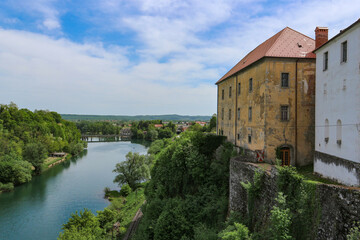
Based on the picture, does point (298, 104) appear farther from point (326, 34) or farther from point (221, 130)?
point (221, 130)

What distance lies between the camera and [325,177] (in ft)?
40.3

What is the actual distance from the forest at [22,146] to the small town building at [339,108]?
37.9m

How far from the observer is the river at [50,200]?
2394cm

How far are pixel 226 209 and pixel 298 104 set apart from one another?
307 inches

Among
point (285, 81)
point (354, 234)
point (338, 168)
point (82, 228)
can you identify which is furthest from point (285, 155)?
point (82, 228)

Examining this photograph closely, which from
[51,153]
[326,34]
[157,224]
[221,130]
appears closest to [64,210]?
[157,224]

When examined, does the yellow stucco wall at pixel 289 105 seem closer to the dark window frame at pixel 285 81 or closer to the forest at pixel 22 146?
the dark window frame at pixel 285 81

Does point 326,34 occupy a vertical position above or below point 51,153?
above

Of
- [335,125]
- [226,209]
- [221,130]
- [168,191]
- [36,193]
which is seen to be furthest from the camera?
[36,193]

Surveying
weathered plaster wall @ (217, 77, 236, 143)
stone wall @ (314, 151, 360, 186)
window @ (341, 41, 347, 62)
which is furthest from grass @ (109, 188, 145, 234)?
window @ (341, 41, 347, 62)

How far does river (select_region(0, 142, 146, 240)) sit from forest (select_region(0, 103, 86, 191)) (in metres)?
1.85

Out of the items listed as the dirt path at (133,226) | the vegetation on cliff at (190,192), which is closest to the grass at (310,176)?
the vegetation on cliff at (190,192)

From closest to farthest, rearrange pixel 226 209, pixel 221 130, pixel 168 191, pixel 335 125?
pixel 335 125, pixel 226 209, pixel 168 191, pixel 221 130

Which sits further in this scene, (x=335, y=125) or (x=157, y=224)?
(x=157, y=224)
